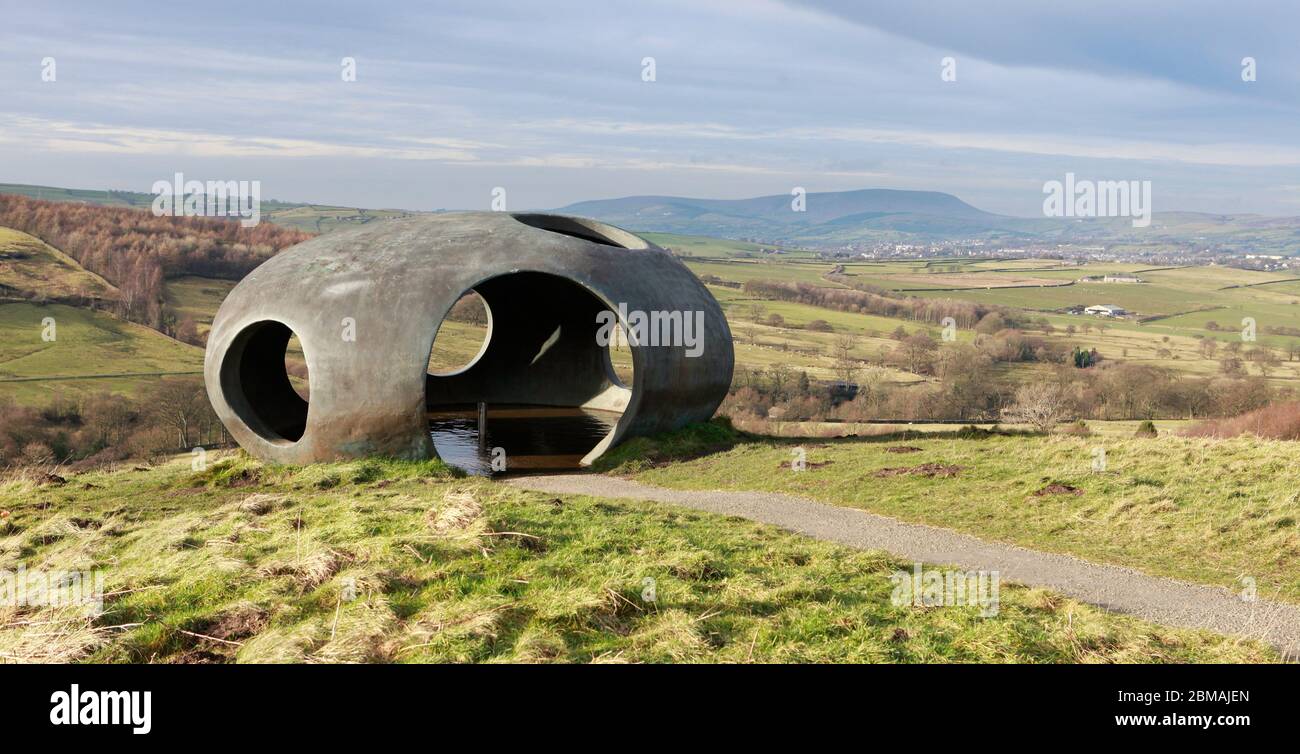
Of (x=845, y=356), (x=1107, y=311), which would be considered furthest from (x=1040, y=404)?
(x=1107, y=311)

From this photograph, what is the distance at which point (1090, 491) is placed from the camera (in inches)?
628

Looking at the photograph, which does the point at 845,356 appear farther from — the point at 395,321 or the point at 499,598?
the point at 499,598

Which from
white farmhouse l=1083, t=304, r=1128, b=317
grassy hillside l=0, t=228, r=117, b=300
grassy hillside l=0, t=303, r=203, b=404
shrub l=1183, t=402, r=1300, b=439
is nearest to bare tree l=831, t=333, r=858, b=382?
shrub l=1183, t=402, r=1300, b=439

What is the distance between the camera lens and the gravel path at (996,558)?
10.5m

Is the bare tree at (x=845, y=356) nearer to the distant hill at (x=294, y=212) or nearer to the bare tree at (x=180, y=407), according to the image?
the bare tree at (x=180, y=407)

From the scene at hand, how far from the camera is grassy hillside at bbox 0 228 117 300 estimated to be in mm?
90938

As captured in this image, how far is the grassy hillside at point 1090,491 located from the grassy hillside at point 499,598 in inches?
125

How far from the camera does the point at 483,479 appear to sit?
17.5 meters

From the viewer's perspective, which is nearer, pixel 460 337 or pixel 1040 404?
pixel 1040 404

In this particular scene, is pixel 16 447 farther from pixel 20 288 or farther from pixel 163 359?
pixel 20 288

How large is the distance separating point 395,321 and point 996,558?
10.7 meters

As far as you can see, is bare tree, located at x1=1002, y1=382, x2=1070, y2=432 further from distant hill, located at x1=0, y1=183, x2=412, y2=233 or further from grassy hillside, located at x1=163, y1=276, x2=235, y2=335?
distant hill, located at x1=0, y1=183, x2=412, y2=233
